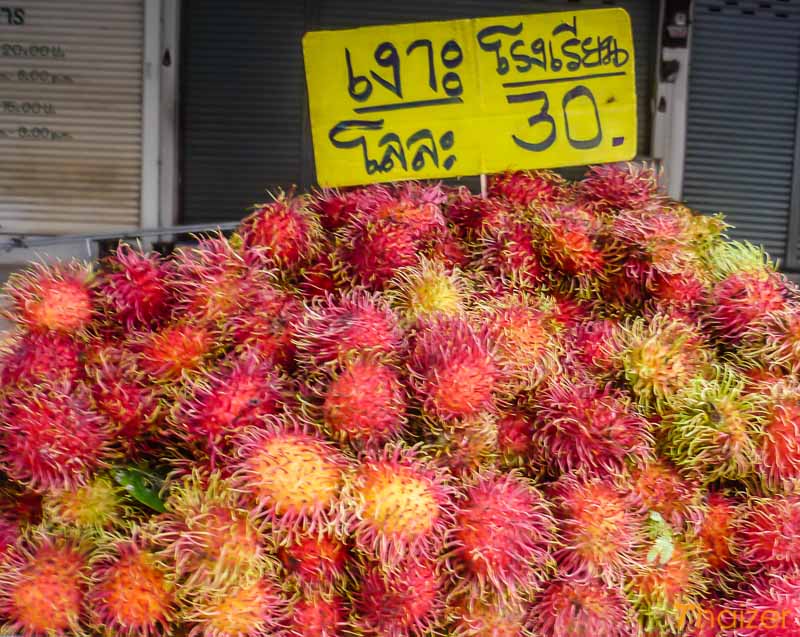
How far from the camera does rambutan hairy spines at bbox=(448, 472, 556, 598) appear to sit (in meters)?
0.87

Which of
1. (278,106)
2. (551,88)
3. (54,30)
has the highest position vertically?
(54,30)

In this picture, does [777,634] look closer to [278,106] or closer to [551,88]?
[551,88]

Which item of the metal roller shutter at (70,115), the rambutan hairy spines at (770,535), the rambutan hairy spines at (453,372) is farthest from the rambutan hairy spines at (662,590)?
the metal roller shutter at (70,115)

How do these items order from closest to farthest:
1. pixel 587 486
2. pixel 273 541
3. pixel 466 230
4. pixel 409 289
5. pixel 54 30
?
pixel 273 541 < pixel 587 486 < pixel 409 289 < pixel 466 230 < pixel 54 30

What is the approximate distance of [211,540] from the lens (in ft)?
2.69

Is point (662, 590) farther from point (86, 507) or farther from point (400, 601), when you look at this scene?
point (86, 507)

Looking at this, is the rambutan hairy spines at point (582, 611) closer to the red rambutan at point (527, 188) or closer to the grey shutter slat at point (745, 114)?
the red rambutan at point (527, 188)

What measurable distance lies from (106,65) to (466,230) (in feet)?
8.53

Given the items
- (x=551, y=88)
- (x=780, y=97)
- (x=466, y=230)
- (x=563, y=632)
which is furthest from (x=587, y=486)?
(x=780, y=97)

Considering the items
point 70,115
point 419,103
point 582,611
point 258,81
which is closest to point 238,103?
point 258,81

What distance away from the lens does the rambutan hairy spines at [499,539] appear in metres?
0.87

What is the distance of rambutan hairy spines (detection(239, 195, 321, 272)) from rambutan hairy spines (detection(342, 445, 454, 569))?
18.5 inches

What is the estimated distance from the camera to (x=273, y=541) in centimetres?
85

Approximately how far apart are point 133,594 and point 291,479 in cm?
25
